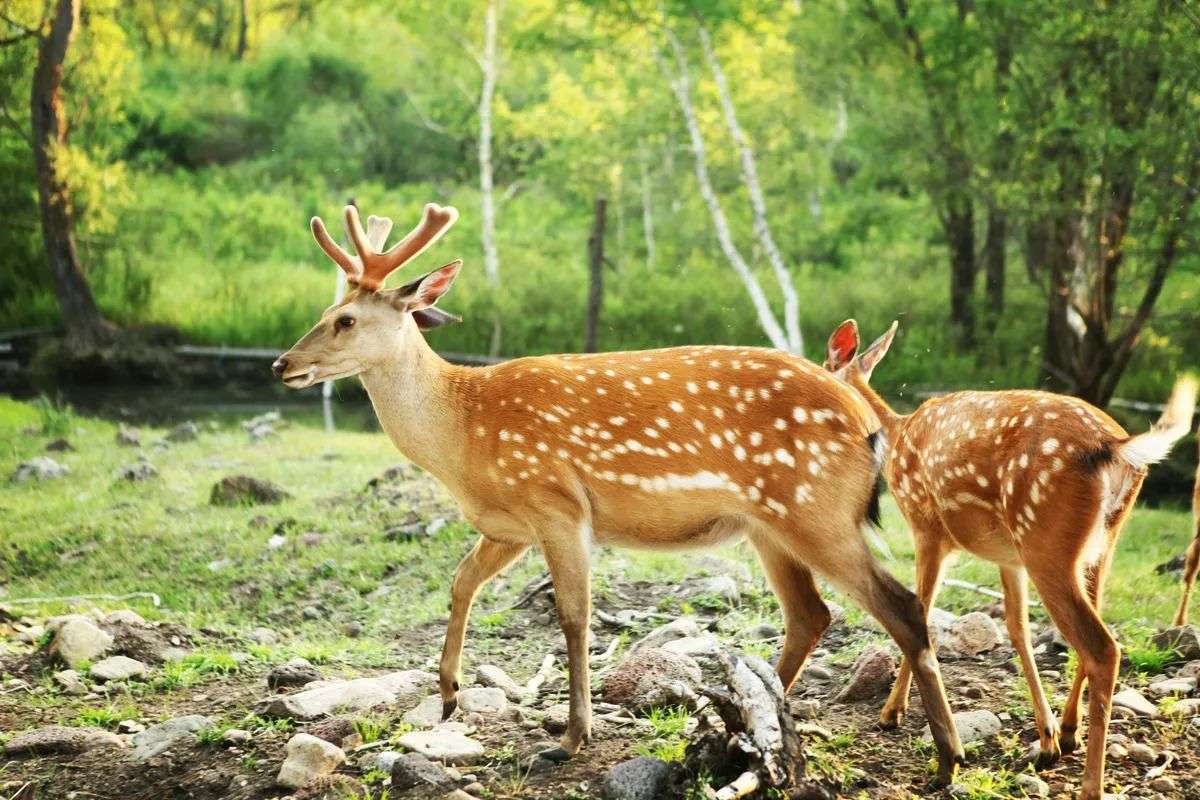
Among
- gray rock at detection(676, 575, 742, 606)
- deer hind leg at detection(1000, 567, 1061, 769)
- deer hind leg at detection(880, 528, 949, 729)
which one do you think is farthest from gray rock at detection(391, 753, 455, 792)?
gray rock at detection(676, 575, 742, 606)

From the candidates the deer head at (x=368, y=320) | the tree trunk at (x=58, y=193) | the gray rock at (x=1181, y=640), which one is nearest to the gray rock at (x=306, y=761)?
the deer head at (x=368, y=320)

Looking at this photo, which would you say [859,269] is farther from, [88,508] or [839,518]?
[839,518]

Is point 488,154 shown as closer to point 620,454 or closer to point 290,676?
point 290,676

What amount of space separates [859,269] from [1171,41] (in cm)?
834

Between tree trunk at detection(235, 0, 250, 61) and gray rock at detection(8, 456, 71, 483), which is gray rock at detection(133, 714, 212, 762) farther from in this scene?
tree trunk at detection(235, 0, 250, 61)

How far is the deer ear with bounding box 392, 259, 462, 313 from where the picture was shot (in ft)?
12.8

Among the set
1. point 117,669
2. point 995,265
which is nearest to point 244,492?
point 117,669

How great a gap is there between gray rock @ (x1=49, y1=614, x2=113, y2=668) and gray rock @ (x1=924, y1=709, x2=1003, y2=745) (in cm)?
282

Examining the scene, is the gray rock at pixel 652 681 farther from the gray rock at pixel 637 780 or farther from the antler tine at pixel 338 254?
the antler tine at pixel 338 254

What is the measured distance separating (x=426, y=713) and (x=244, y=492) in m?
3.68

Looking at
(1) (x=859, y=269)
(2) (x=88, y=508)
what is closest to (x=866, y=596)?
(2) (x=88, y=508)

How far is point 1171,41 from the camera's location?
345 inches

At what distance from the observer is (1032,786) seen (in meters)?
3.40

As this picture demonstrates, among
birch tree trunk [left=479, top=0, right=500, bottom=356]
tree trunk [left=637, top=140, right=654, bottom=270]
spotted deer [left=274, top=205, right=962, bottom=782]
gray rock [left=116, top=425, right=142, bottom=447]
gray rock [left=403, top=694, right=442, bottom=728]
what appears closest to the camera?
spotted deer [left=274, top=205, right=962, bottom=782]
